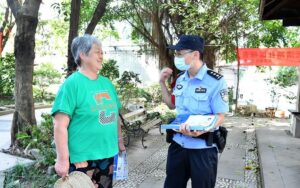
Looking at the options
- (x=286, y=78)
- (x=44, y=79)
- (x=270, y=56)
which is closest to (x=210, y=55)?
(x=270, y=56)

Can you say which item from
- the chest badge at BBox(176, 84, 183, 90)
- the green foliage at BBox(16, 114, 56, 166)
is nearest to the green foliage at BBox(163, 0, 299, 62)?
the green foliage at BBox(16, 114, 56, 166)

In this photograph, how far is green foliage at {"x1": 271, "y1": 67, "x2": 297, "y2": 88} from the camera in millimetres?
13375

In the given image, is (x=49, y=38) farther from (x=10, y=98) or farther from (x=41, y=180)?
(x=41, y=180)

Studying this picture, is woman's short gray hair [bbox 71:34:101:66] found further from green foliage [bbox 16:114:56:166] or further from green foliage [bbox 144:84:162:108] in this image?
green foliage [bbox 144:84:162:108]

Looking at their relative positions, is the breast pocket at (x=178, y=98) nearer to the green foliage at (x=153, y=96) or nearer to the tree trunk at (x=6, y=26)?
the green foliage at (x=153, y=96)

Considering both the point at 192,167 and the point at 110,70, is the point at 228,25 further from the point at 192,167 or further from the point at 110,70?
the point at 192,167

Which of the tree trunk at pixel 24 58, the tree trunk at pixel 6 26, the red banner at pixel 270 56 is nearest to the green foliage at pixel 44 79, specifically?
the tree trunk at pixel 6 26

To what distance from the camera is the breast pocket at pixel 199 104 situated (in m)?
2.39

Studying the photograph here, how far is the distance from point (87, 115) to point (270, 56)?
10.6 meters

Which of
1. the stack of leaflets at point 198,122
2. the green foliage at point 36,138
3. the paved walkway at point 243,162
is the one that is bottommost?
the paved walkway at point 243,162

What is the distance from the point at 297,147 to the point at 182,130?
4589 mm

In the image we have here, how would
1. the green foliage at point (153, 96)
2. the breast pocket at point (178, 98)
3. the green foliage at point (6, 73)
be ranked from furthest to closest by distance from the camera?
the green foliage at point (153, 96)
the green foliage at point (6, 73)
the breast pocket at point (178, 98)

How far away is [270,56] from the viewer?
11805mm

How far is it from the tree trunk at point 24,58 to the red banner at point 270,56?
26.2ft
